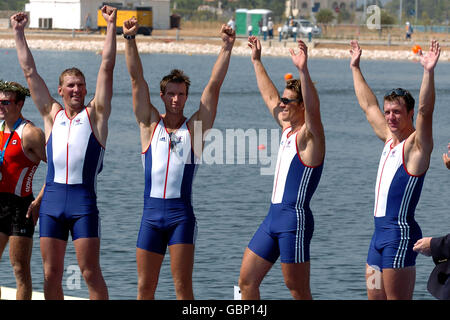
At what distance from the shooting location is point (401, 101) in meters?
7.48

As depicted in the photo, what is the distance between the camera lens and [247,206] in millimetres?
21812

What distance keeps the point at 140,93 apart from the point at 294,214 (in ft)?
5.51

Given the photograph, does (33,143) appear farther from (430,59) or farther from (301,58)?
(430,59)

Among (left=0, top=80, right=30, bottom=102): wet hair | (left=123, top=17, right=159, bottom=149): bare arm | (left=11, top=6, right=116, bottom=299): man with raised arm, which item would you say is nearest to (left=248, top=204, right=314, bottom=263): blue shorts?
(left=123, top=17, right=159, bottom=149): bare arm

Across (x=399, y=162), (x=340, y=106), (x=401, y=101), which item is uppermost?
(x=401, y=101)

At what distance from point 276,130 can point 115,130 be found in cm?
621

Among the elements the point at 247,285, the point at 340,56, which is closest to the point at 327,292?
the point at 247,285

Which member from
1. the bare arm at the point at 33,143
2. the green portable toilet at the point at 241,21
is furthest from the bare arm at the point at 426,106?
the green portable toilet at the point at 241,21

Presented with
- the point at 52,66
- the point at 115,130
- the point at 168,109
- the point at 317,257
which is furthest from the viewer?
the point at 52,66

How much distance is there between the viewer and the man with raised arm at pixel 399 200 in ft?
24.3

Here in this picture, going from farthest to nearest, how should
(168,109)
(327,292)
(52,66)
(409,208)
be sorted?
(52,66) → (327,292) → (168,109) → (409,208)

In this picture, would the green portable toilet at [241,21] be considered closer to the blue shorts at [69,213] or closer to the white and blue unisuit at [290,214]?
the blue shorts at [69,213]

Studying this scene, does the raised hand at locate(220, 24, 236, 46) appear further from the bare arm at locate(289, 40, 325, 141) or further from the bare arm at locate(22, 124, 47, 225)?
the bare arm at locate(22, 124, 47, 225)

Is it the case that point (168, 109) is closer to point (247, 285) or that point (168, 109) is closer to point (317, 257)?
point (247, 285)
